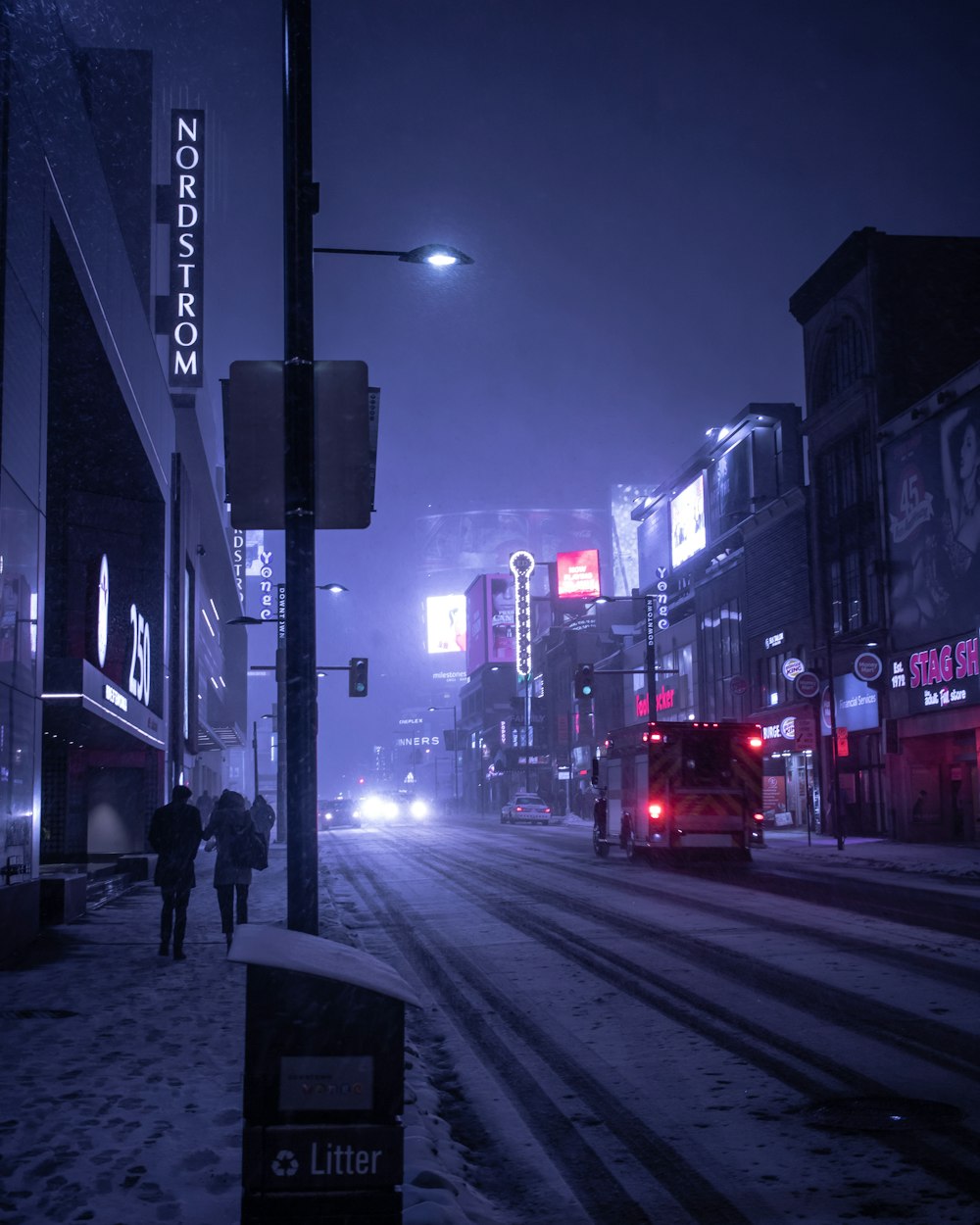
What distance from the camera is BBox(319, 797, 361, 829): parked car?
248 ft

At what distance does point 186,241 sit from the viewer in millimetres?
35656

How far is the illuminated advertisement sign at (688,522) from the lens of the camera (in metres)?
64.6

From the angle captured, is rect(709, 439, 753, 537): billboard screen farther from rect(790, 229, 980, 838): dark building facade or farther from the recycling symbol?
the recycling symbol

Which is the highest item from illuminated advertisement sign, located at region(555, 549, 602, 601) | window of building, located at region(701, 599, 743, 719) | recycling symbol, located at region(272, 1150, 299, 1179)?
illuminated advertisement sign, located at region(555, 549, 602, 601)

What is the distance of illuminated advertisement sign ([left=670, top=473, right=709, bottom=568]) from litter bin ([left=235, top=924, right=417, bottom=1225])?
60.9m

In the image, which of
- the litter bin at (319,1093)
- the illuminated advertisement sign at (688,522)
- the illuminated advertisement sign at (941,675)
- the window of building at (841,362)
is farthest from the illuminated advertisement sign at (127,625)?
the illuminated advertisement sign at (688,522)

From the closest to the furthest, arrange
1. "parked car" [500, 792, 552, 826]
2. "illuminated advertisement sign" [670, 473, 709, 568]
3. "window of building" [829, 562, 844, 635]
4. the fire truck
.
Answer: the fire truck → "window of building" [829, 562, 844, 635] → "illuminated advertisement sign" [670, 473, 709, 568] → "parked car" [500, 792, 552, 826]

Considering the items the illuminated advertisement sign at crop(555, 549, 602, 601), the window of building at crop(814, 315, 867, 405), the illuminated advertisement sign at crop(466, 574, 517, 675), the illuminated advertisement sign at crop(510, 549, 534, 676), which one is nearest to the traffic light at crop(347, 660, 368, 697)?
the window of building at crop(814, 315, 867, 405)

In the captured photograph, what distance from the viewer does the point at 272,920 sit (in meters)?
16.4

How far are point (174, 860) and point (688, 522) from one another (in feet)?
184

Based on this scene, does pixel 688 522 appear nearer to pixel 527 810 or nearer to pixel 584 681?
pixel 527 810

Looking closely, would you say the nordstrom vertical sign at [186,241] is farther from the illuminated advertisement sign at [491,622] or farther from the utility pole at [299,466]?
the illuminated advertisement sign at [491,622]

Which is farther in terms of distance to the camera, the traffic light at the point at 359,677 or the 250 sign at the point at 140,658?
the traffic light at the point at 359,677

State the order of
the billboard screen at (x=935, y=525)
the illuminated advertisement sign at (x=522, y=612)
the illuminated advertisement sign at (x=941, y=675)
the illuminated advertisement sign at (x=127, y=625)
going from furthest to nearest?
the illuminated advertisement sign at (x=522, y=612), the billboard screen at (x=935, y=525), the illuminated advertisement sign at (x=941, y=675), the illuminated advertisement sign at (x=127, y=625)
